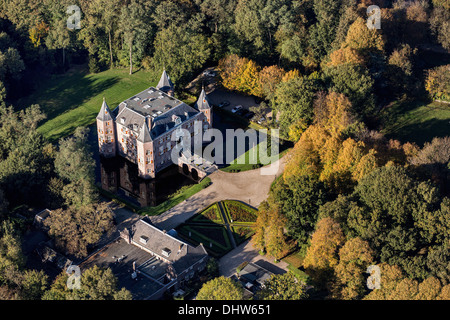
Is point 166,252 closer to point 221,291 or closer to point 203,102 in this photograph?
point 221,291

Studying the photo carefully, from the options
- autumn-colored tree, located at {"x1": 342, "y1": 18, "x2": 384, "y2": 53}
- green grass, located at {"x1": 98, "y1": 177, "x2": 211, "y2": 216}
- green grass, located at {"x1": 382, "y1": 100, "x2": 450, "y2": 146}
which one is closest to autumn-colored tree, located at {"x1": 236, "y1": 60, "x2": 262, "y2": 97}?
autumn-colored tree, located at {"x1": 342, "y1": 18, "x2": 384, "y2": 53}

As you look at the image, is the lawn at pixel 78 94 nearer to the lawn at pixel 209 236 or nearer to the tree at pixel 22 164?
the tree at pixel 22 164

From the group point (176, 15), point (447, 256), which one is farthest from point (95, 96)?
point (447, 256)

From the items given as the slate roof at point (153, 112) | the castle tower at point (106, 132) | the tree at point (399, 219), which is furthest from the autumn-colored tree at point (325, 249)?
the castle tower at point (106, 132)

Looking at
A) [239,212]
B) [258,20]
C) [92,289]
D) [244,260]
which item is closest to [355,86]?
[258,20]

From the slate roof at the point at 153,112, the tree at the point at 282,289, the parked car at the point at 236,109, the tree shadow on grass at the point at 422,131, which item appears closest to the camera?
the tree at the point at 282,289

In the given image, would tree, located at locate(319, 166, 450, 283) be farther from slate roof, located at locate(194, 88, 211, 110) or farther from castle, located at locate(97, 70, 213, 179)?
slate roof, located at locate(194, 88, 211, 110)

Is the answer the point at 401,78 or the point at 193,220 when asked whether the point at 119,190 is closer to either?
the point at 193,220
